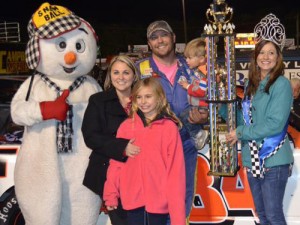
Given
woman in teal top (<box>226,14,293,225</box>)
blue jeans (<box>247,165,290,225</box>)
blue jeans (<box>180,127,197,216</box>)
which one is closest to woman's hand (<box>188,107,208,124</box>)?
blue jeans (<box>180,127,197,216</box>)

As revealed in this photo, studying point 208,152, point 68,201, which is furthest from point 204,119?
point 68,201

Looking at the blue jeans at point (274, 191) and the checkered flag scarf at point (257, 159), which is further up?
the checkered flag scarf at point (257, 159)

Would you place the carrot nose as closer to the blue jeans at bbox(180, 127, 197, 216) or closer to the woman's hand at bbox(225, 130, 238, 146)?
the blue jeans at bbox(180, 127, 197, 216)

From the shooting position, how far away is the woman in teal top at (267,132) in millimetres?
3049

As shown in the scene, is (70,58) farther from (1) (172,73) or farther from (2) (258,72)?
(2) (258,72)

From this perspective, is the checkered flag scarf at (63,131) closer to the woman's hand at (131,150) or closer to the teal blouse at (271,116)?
the woman's hand at (131,150)

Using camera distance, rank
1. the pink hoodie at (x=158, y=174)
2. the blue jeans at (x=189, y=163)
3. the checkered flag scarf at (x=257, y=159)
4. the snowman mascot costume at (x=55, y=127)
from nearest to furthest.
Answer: the pink hoodie at (x=158, y=174) → the checkered flag scarf at (x=257, y=159) → the snowman mascot costume at (x=55, y=127) → the blue jeans at (x=189, y=163)

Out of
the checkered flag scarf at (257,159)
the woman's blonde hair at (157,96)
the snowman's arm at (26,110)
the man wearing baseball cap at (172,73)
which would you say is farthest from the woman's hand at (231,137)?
the snowman's arm at (26,110)

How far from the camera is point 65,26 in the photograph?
3.34 m

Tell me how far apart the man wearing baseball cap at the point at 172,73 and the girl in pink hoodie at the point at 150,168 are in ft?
1.48

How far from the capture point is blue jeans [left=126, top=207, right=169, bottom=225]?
289 centimetres

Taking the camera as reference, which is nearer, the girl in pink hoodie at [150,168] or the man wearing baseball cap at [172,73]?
the girl in pink hoodie at [150,168]

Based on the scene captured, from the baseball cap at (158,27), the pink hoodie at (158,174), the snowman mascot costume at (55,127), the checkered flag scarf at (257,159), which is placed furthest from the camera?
the baseball cap at (158,27)

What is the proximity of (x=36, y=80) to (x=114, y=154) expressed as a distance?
84 centimetres
